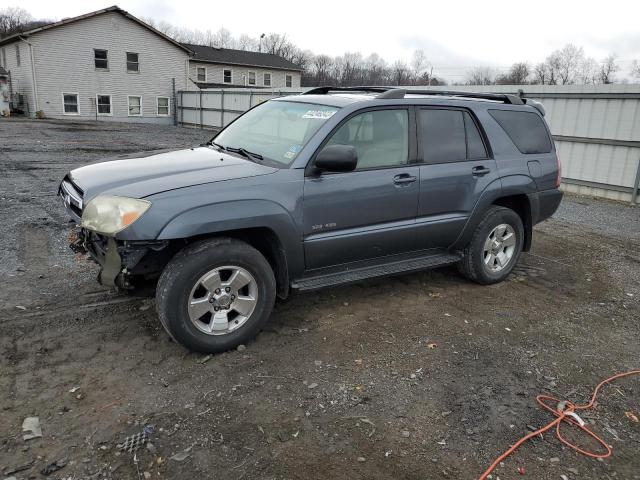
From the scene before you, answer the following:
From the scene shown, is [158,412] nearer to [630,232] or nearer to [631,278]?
[631,278]

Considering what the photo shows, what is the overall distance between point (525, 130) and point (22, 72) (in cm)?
3363

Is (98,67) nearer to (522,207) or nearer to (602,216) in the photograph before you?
(602,216)

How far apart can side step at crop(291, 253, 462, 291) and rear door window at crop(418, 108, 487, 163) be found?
3.08ft

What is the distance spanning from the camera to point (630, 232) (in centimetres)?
803

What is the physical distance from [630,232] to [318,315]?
615 centimetres

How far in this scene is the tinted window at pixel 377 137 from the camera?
13.7 ft

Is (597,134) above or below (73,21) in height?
below

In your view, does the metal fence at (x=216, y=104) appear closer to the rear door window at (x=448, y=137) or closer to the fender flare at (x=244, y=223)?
the rear door window at (x=448, y=137)

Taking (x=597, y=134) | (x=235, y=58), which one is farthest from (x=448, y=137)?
(x=235, y=58)

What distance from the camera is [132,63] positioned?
31.9m

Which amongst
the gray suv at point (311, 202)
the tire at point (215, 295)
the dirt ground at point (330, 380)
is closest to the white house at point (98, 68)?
the dirt ground at point (330, 380)

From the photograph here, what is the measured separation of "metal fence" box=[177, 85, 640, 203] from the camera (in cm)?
1002

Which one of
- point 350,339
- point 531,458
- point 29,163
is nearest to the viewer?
point 531,458

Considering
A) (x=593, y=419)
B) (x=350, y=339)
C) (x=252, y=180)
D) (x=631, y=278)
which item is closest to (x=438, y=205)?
(x=350, y=339)
